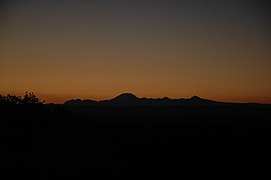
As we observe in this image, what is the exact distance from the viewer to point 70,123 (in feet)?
115

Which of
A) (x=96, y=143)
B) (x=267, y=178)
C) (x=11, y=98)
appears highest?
(x=11, y=98)

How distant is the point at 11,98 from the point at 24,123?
7.94 meters

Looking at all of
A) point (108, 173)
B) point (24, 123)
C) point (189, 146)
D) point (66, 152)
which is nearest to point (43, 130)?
point (24, 123)

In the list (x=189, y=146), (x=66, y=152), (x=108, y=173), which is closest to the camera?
(x=108, y=173)

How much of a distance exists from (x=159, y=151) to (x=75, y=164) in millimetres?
12436

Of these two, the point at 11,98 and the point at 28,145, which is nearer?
the point at 28,145

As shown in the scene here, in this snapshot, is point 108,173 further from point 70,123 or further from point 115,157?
point 70,123

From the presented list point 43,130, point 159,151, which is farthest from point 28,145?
point 159,151

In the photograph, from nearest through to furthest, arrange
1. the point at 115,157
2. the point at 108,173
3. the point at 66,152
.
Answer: the point at 108,173
the point at 66,152
the point at 115,157

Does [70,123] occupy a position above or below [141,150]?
above

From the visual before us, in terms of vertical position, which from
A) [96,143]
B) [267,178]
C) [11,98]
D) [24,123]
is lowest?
[267,178]

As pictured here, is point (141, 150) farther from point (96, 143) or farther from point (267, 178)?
point (267, 178)

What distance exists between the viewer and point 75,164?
84.6 ft

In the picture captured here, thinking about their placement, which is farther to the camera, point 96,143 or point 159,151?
point 159,151
